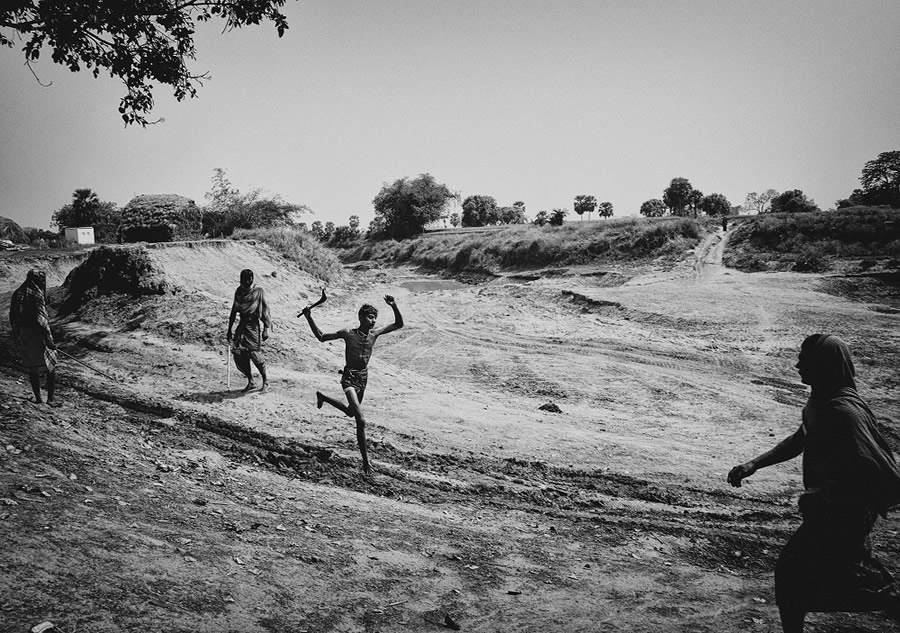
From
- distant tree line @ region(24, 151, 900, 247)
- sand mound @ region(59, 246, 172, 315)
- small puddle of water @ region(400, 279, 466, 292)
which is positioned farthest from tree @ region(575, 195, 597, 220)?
sand mound @ region(59, 246, 172, 315)

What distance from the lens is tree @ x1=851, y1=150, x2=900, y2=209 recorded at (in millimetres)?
54500

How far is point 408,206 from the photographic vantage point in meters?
63.1

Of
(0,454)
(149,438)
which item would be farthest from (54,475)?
(149,438)

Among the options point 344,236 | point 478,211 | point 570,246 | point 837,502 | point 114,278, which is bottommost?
point 837,502

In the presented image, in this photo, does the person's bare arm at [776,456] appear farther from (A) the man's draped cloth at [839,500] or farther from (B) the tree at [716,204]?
(B) the tree at [716,204]

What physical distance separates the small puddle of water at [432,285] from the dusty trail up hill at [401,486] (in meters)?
21.7

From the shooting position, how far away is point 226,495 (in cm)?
546

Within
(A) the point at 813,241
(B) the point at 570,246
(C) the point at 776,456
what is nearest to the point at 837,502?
(C) the point at 776,456

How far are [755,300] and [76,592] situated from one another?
21.1 metres

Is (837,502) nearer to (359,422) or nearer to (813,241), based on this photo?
(359,422)

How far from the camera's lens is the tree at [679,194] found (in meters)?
77.1

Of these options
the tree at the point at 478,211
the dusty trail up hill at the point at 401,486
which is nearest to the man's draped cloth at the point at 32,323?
the dusty trail up hill at the point at 401,486

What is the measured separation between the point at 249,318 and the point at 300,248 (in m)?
15.8

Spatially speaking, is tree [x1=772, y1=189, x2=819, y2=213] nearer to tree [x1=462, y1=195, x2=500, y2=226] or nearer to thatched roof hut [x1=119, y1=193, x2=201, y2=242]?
tree [x1=462, y1=195, x2=500, y2=226]
